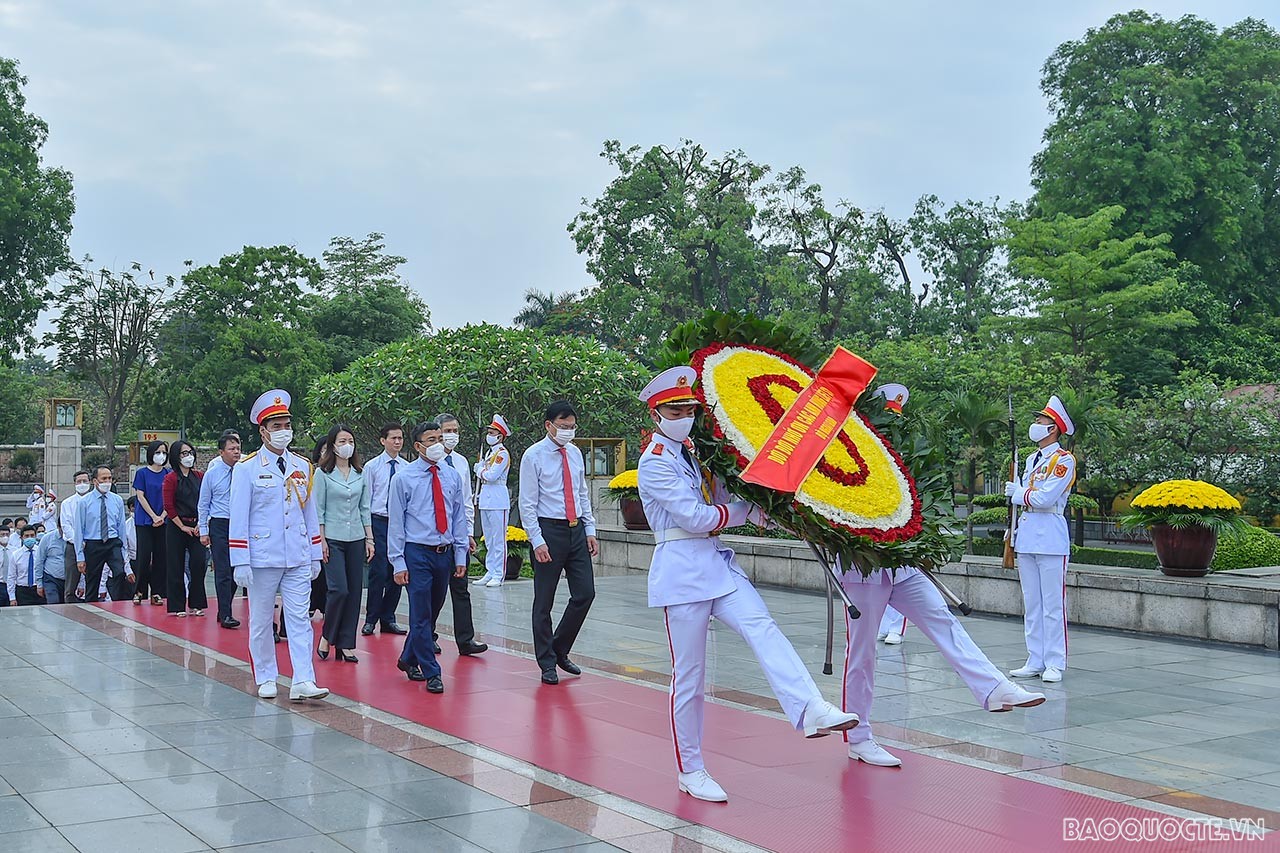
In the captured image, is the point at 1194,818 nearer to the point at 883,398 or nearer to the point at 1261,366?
the point at 883,398

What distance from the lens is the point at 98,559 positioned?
535 inches

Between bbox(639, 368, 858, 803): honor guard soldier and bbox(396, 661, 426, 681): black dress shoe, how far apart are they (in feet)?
11.0

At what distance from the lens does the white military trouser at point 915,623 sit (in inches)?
219

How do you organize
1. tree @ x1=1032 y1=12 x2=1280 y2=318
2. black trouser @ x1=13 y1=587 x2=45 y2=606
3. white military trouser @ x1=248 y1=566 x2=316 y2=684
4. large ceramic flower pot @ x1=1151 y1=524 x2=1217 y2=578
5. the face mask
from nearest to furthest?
white military trouser @ x1=248 y1=566 x2=316 y2=684, the face mask, large ceramic flower pot @ x1=1151 y1=524 x2=1217 y2=578, black trouser @ x1=13 y1=587 x2=45 y2=606, tree @ x1=1032 y1=12 x2=1280 y2=318

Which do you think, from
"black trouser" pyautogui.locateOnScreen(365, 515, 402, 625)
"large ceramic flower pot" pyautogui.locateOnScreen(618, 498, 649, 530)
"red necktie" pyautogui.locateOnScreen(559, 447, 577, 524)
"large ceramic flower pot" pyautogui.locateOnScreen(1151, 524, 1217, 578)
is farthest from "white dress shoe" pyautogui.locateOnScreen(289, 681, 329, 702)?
"large ceramic flower pot" pyautogui.locateOnScreen(618, 498, 649, 530)

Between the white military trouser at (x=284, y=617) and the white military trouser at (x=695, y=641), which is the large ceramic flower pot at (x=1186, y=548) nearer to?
the white military trouser at (x=695, y=641)

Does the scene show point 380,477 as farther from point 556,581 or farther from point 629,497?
point 629,497

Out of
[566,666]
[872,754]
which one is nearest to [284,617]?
[566,666]

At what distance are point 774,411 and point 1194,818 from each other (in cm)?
250

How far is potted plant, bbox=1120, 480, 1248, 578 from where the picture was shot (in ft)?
33.5

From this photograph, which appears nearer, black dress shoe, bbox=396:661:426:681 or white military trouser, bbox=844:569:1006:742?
white military trouser, bbox=844:569:1006:742

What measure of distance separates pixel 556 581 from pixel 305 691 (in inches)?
73.5

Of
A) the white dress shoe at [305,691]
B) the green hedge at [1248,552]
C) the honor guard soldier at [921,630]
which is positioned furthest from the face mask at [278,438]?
the green hedge at [1248,552]

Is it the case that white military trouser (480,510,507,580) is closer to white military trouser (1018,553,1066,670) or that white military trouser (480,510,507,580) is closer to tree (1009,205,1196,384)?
white military trouser (1018,553,1066,670)
